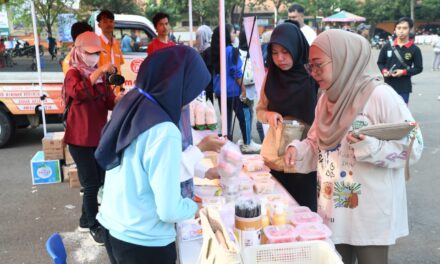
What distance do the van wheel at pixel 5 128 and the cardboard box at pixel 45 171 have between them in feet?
5.20

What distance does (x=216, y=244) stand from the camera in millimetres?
1260

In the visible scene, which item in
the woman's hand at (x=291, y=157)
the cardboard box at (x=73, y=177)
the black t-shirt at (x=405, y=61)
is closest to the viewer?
the woman's hand at (x=291, y=157)

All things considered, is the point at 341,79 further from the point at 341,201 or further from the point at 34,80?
the point at 34,80

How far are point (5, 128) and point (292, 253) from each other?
590 centimetres

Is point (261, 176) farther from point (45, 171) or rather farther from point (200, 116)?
point (45, 171)

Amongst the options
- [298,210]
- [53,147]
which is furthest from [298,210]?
[53,147]

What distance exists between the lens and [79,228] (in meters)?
3.74

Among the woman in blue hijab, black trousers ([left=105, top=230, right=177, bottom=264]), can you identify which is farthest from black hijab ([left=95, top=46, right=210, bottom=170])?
black trousers ([left=105, top=230, right=177, bottom=264])

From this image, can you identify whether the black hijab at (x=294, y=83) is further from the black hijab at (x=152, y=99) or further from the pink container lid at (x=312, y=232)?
the black hijab at (x=152, y=99)

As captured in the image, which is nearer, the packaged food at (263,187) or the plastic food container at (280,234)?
the plastic food container at (280,234)

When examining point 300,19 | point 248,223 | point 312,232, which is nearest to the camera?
point 248,223

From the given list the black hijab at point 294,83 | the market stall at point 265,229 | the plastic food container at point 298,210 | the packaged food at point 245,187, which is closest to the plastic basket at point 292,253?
the market stall at point 265,229

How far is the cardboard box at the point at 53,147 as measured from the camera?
4.80 m

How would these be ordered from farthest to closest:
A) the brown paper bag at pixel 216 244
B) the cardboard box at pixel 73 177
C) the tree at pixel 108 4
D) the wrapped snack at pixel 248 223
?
the tree at pixel 108 4
the cardboard box at pixel 73 177
the wrapped snack at pixel 248 223
the brown paper bag at pixel 216 244
